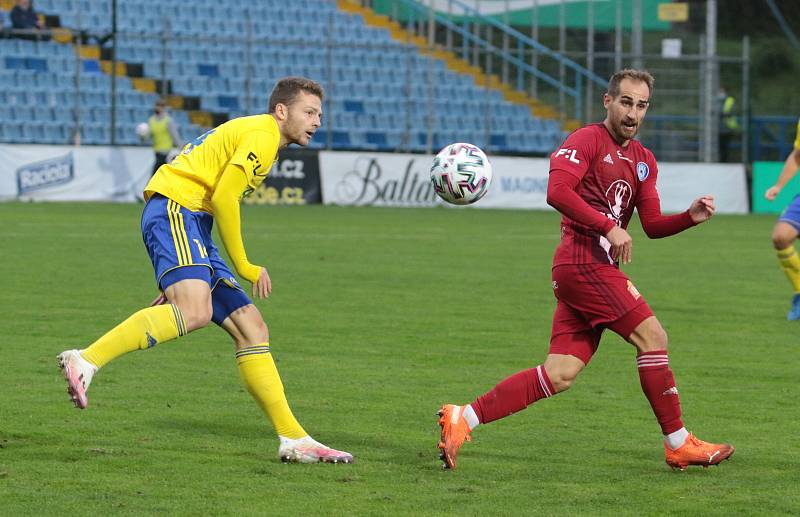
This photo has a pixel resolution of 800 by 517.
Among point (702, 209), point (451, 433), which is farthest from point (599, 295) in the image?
point (451, 433)

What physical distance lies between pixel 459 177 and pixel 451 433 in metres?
1.43

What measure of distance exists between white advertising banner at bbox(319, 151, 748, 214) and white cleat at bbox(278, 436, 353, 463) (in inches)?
929

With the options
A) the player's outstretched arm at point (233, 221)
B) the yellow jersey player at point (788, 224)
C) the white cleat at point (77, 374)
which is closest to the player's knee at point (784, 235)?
the yellow jersey player at point (788, 224)

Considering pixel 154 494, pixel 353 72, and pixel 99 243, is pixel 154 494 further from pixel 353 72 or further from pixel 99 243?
pixel 353 72

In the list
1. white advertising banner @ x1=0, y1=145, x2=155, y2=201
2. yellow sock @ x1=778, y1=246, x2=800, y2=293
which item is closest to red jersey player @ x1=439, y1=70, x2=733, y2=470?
yellow sock @ x1=778, y1=246, x2=800, y2=293

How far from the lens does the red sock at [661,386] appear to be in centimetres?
659

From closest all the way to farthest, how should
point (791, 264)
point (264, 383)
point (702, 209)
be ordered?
point (702, 209)
point (264, 383)
point (791, 264)

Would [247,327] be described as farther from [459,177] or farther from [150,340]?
[459,177]

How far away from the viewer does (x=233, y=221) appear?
640 centimetres

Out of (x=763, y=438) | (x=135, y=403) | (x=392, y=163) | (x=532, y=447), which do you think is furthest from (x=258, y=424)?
(x=392, y=163)

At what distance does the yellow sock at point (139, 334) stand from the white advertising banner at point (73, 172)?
2276cm

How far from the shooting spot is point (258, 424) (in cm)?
760

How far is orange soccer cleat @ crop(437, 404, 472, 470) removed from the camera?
6.47m

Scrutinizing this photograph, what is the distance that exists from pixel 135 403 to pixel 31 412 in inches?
24.1
